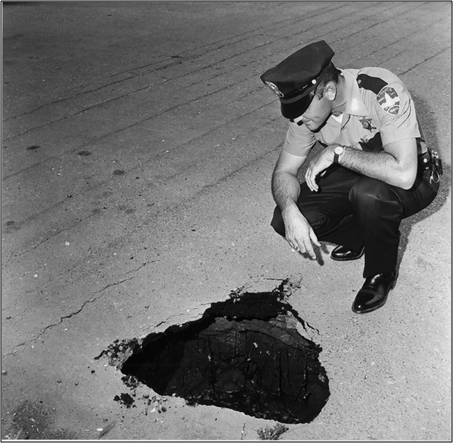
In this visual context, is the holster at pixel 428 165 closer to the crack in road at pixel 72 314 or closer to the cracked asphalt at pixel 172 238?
the cracked asphalt at pixel 172 238

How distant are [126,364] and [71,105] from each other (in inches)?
138

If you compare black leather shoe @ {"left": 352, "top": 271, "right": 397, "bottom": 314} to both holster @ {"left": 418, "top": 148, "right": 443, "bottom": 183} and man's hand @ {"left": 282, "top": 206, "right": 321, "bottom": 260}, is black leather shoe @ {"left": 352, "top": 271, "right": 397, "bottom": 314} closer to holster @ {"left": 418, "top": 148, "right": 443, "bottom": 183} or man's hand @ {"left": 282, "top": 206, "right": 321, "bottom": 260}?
man's hand @ {"left": 282, "top": 206, "right": 321, "bottom": 260}

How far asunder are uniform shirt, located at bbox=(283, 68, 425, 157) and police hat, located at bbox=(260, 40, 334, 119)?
9.9 inches

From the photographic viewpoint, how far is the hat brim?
3.21 metres

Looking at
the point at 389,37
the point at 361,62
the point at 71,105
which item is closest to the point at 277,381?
the point at 71,105

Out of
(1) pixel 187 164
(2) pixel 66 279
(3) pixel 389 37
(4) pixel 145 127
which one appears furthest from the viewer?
(3) pixel 389 37

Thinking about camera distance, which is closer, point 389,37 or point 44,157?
point 44,157

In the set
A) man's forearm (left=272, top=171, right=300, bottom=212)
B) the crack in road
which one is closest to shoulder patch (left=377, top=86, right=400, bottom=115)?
man's forearm (left=272, top=171, right=300, bottom=212)

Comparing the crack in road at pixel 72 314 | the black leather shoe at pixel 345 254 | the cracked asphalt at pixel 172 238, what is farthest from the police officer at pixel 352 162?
the crack in road at pixel 72 314

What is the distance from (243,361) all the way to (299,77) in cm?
149

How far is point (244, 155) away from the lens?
17.1ft

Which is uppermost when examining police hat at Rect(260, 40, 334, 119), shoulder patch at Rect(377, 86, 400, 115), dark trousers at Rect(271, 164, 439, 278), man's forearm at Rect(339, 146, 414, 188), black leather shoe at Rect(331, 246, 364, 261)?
police hat at Rect(260, 40, 334, 119)

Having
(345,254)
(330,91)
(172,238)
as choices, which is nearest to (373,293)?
(345,254)

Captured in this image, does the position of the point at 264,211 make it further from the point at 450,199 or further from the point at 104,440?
the point at 104,440
